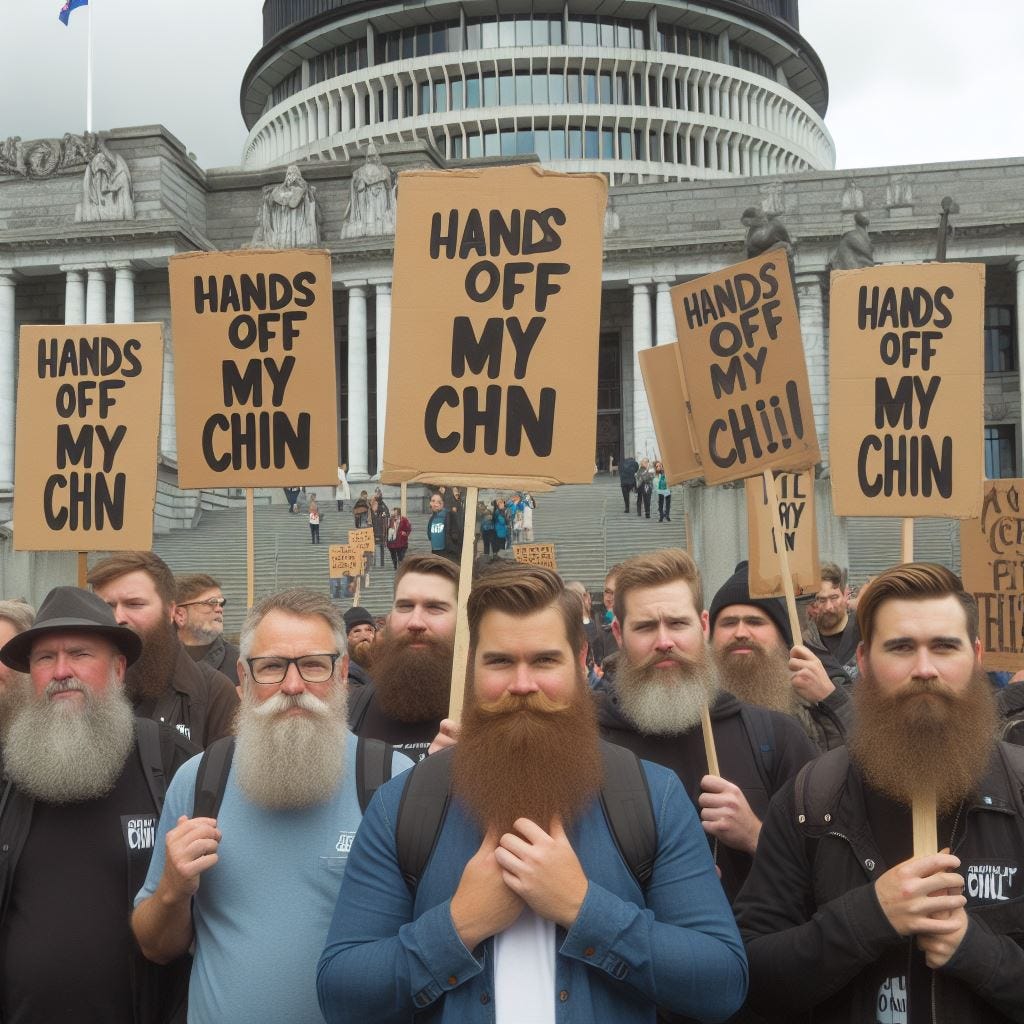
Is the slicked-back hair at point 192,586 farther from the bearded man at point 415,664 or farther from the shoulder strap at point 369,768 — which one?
the shoulder strap at point 369,768

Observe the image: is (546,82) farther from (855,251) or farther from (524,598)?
(524,598)

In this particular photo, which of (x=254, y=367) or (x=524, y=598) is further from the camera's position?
(x=254, y=367)

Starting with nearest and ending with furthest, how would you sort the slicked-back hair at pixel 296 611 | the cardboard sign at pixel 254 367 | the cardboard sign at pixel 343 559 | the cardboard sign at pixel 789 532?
the slicked-back hair at pixel 296 611
the cardboard sign at pixel 254 367
the cardboard sign at pixel 789 532
the cardboard sign at pixel 343 559

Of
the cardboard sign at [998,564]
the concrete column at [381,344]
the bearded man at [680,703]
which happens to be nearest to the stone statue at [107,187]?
the concrete column at [381,344]

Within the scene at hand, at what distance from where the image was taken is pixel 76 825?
3.57m

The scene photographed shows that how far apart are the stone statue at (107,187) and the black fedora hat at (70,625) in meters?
40.8

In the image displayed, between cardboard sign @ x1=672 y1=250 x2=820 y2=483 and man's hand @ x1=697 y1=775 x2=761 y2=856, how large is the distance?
2826 millimetres

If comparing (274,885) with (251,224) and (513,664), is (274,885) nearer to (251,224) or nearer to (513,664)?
(513,664)

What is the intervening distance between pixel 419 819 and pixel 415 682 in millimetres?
1928

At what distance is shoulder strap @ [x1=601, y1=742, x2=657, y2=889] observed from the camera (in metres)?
2.61

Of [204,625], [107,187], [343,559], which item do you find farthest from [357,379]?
[204,625]

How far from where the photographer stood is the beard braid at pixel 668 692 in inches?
150

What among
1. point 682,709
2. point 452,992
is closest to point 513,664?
point 452,992

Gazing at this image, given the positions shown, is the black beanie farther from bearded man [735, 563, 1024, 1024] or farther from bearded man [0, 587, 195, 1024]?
bearded man [0, 587, 195, 1024]
